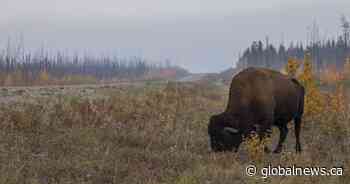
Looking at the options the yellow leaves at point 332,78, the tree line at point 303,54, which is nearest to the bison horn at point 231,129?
the yellow leaves at point 332,78

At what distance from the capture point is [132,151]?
9.32 m

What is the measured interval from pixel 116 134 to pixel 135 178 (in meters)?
3.91

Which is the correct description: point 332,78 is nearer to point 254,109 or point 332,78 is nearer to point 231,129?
point 254,109

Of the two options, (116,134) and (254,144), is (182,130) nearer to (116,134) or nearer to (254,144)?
(116,134)

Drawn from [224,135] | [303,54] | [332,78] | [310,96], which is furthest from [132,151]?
[303,54]

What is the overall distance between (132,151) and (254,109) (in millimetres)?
3057

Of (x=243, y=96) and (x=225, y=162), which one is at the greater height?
(x=243, y=96)

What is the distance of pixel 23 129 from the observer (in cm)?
1138

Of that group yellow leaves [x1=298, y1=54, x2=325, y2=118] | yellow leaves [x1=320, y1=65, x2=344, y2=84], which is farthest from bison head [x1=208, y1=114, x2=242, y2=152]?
yellow leaves [x1=320, y1=65, x2=344, y2=84]

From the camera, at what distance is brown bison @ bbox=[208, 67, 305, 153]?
9.79m

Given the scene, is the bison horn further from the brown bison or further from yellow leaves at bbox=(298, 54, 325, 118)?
yellow leaves at bbox=(298, 54, 325, 118)

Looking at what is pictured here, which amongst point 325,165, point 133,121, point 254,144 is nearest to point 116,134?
point 133,121

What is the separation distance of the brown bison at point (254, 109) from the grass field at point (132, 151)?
42cm

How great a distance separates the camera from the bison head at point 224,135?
31.8 feet
